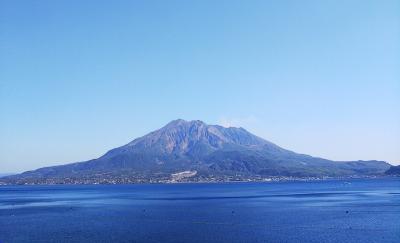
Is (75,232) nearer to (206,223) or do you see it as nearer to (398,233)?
(206,223)

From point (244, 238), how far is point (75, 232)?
2713cm

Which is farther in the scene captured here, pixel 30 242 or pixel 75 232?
pixel 75 232

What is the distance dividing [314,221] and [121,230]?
3321 cm

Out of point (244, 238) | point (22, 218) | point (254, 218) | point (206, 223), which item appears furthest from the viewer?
point (22, 218)

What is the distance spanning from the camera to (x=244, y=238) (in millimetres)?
60469

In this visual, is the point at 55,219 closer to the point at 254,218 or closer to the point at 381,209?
the point at 254,218

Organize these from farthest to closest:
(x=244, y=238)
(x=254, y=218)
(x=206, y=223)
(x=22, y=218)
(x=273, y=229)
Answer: (x=22, y=218), (x=254, y=218), (x=206, y=223), (x=273, y=229), (x=244, y=238)

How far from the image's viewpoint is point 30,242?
2414 inches

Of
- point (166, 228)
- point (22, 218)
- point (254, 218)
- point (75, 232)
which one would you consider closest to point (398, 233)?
point (254, 218)

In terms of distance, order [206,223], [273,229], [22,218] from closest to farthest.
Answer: [273,229] → [206,223] → [22,218]

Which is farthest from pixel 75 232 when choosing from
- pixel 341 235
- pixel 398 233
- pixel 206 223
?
pixel 398 233

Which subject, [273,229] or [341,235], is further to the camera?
[273,229]

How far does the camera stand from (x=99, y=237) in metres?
63.6

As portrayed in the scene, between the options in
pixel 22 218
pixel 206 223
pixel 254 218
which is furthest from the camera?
pixel 22 218
